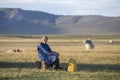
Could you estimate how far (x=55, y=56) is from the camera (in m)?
18.3

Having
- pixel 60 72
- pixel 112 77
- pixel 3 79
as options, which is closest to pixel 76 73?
pixel 60 72

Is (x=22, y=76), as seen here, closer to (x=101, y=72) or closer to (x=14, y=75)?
(x=14, y=75)

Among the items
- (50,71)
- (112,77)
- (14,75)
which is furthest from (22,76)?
(112,77)

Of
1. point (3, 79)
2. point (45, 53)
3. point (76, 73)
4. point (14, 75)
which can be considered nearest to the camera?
point (3, 79)

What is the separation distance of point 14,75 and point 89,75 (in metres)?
3.13

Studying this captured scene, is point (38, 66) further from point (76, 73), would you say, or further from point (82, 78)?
point (82, 78)

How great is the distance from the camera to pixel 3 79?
1523 cm

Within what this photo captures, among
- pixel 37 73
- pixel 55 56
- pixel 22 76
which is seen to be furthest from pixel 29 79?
pixel 55 56

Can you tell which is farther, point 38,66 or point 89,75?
point 38,66

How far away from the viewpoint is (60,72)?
57.8 ft

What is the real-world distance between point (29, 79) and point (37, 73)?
1956 mm

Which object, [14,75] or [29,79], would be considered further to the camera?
[14,75]

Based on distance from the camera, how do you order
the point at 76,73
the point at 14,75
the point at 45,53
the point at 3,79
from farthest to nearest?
the point at 45,53
the point at 76,73
the point at 14,75
the point at 3,79

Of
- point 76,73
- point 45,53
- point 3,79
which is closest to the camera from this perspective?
point 3,79
